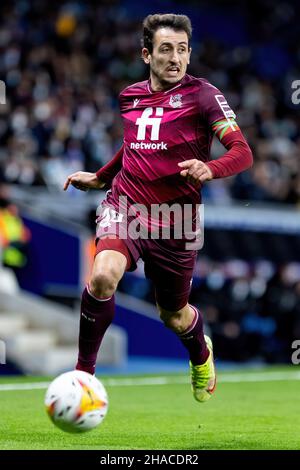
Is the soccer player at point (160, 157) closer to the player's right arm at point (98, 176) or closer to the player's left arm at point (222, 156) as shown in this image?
the player's left arm at point (222, 156)

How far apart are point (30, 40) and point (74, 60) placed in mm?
963

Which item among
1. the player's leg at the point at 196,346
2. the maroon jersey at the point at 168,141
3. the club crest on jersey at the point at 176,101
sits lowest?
the player's leg at the point at 196,346

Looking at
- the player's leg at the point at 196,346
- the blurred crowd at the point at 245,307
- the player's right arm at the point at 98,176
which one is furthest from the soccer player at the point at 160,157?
the blurred crowd at the point at 245,307

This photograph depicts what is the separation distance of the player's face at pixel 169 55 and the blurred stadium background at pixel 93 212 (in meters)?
6.34

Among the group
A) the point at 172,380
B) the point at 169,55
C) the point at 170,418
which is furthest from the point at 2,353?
the point at 169,55

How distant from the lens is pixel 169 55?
7773 mm

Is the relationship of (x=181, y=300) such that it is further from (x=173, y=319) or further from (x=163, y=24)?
(x=163, y=24)

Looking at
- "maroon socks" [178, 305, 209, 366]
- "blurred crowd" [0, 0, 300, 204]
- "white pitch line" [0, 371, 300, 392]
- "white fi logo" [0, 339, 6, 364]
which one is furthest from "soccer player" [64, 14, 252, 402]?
"blurred crowd" [0, 0, 300, 204]

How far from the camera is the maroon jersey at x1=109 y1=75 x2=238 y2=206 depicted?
7848mm

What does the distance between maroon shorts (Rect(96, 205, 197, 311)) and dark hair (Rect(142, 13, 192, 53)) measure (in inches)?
49.0

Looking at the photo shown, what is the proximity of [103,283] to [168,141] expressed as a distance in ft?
3.88

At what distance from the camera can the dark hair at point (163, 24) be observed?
779cm

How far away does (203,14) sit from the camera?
1181 inches

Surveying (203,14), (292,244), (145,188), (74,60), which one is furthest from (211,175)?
(203,14)
